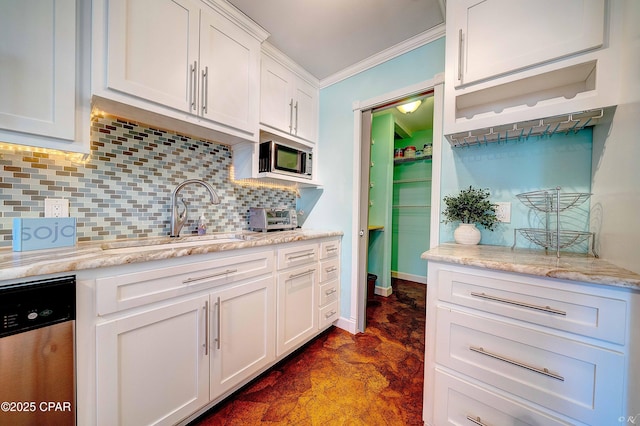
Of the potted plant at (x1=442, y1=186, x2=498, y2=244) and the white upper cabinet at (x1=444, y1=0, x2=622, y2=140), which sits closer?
the white upper cabinet at (x1=444, y1=0, x2=622, y2=140)

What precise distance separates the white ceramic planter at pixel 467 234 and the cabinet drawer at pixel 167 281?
4.19 ft

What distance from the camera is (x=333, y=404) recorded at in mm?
1341

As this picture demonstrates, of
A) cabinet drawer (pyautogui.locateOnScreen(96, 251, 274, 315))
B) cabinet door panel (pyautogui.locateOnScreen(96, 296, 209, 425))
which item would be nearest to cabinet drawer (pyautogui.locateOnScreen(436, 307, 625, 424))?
cabinet drawer (pyautogui.locateOnScreen(96, 251, 274, 315))

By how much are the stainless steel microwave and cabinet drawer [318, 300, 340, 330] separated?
4.07 ft

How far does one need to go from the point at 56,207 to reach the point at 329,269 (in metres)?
1.80

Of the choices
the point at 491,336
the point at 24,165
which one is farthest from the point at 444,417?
the point at 24,165

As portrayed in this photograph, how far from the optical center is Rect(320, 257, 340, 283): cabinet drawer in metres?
2.01

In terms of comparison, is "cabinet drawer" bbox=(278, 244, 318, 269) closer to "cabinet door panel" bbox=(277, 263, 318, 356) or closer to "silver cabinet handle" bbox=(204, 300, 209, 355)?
"cabinet door panel" bbox=(277, 263, 318, 356)

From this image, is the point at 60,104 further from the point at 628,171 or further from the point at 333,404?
the point at 628,171

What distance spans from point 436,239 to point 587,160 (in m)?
0.86

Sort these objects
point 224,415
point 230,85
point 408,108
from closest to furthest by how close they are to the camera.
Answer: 1. point 224,415
2. point 230,85
3. point 408,108

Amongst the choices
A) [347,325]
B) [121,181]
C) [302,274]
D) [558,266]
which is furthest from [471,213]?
[121,181]

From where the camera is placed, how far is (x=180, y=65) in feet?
4.33

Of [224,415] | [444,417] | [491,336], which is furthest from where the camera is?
[224,415]
